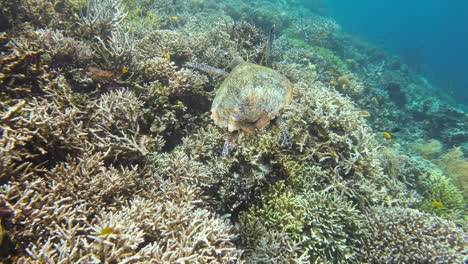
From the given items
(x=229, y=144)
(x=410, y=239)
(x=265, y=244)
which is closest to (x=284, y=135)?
(x=229, y=144)

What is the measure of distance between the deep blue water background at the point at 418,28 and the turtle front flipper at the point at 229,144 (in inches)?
1151

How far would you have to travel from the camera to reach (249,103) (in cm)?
360

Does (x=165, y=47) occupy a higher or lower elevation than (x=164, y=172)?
higher

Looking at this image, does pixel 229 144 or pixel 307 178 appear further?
pixel 307 178

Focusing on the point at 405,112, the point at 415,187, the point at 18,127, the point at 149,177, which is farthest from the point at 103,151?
the point at 405,112

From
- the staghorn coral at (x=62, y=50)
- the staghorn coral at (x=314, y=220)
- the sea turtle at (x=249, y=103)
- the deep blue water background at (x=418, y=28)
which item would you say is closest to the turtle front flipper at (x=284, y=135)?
the sea turtle at (x=249, y=103)

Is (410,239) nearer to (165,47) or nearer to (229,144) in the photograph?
(229,144)

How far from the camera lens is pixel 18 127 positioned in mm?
2643

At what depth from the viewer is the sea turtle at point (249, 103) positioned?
141 inches

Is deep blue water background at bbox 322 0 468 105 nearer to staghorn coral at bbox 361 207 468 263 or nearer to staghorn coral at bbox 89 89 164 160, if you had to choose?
staghorn coral at bbox 361 207 468 263

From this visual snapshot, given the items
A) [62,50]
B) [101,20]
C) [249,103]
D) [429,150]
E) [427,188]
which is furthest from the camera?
[429,150]

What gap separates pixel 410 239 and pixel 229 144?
3.09 meters

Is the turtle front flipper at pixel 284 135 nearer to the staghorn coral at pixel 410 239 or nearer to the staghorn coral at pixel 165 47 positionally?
the staghorn coral at pixel 410 239

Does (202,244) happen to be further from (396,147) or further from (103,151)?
(396,147)
